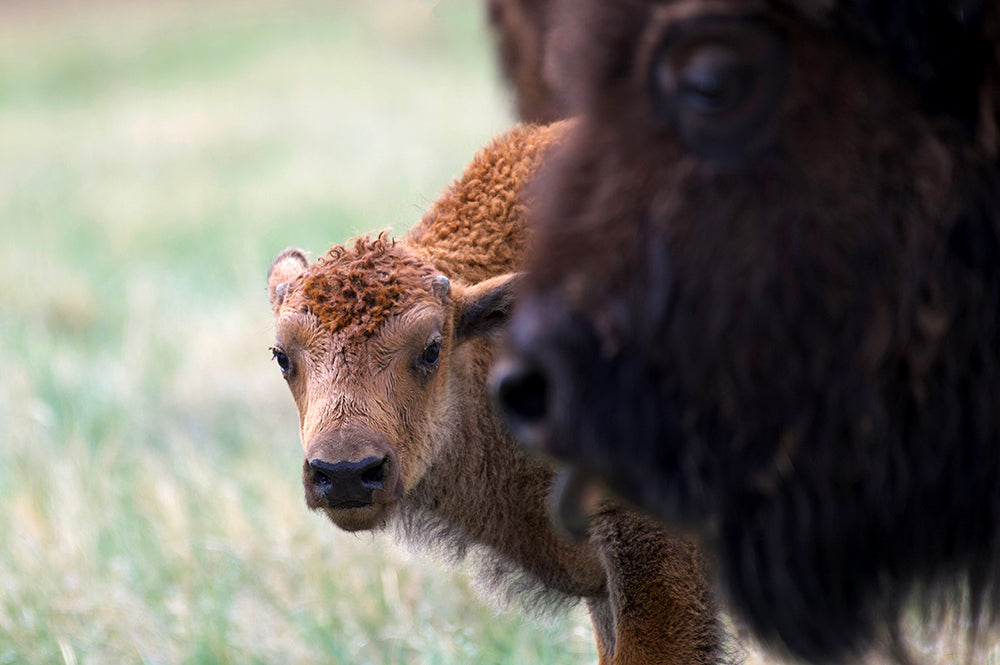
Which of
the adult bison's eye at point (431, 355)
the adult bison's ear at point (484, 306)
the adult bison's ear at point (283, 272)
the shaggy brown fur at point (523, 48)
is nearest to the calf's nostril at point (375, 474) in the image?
the adult bison's eye at point (431, 355)

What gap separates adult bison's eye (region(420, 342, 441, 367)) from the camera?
3.71m

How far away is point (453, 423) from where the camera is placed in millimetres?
3939

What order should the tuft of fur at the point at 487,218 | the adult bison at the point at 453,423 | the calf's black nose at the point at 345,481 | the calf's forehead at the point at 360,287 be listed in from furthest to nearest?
1. the tuft of fur at the point at 487,218
2. the calf's forehead at the point at 360,287
3. the adult bison at the point at 453,423
4. the calf's black nose at the point at 345,481

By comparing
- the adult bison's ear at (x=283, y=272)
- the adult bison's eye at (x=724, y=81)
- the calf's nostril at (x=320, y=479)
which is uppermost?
the adult bison's eye at (x=724, y=81)

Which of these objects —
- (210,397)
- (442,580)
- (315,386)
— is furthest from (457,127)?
(315,386)

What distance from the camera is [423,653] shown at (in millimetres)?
4227

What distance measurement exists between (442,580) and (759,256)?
312 cm

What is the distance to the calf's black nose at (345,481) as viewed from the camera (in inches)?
131

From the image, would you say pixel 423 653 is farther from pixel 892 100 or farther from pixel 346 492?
pixel 892 100

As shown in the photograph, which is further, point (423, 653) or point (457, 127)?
point (457, 127)

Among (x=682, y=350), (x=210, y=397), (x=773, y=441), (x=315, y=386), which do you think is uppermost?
(x=682, y=350)

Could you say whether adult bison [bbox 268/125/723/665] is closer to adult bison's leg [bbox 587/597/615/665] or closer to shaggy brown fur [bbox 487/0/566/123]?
adult bison's leg [bbox 587/597/615/665]

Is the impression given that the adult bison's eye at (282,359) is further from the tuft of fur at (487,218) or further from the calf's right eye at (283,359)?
the tuft of fur at (487,218)

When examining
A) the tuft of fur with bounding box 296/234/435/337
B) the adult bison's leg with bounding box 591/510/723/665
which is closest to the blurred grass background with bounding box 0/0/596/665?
the adult bison's leg with bounding box 591/510/723/665
